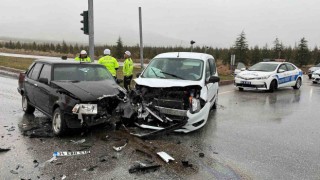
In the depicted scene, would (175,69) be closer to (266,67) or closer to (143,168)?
(143,168)

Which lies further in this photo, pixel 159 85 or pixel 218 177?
pixel 159 85

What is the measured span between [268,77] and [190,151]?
37.5ft

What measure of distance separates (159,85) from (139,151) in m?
2.11

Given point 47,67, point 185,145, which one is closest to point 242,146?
point 185,145

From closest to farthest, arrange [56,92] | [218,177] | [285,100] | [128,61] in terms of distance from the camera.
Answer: [218,177] < [56,92] < [128,61] < [285,100]

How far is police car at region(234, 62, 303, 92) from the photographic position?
16.5 metres

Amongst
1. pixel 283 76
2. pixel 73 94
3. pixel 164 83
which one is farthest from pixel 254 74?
pixel 73 94

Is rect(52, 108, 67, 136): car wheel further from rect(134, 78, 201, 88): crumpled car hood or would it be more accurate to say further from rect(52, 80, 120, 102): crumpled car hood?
rect(134, 78, 201, 88): crumpled car hood

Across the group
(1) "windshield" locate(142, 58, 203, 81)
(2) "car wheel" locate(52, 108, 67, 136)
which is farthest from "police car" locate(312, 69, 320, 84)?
(2) "car wheel" locate(52, 108, 67, 136)

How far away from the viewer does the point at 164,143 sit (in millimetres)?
6793

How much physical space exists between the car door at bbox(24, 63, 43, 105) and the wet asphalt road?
22.4 inches

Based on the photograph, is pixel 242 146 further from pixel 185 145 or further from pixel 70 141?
pixel 70 141

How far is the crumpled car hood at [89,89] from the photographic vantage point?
22.5 feet

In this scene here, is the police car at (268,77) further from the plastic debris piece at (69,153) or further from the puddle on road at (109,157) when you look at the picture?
the plastic debris piece at (69,153)
